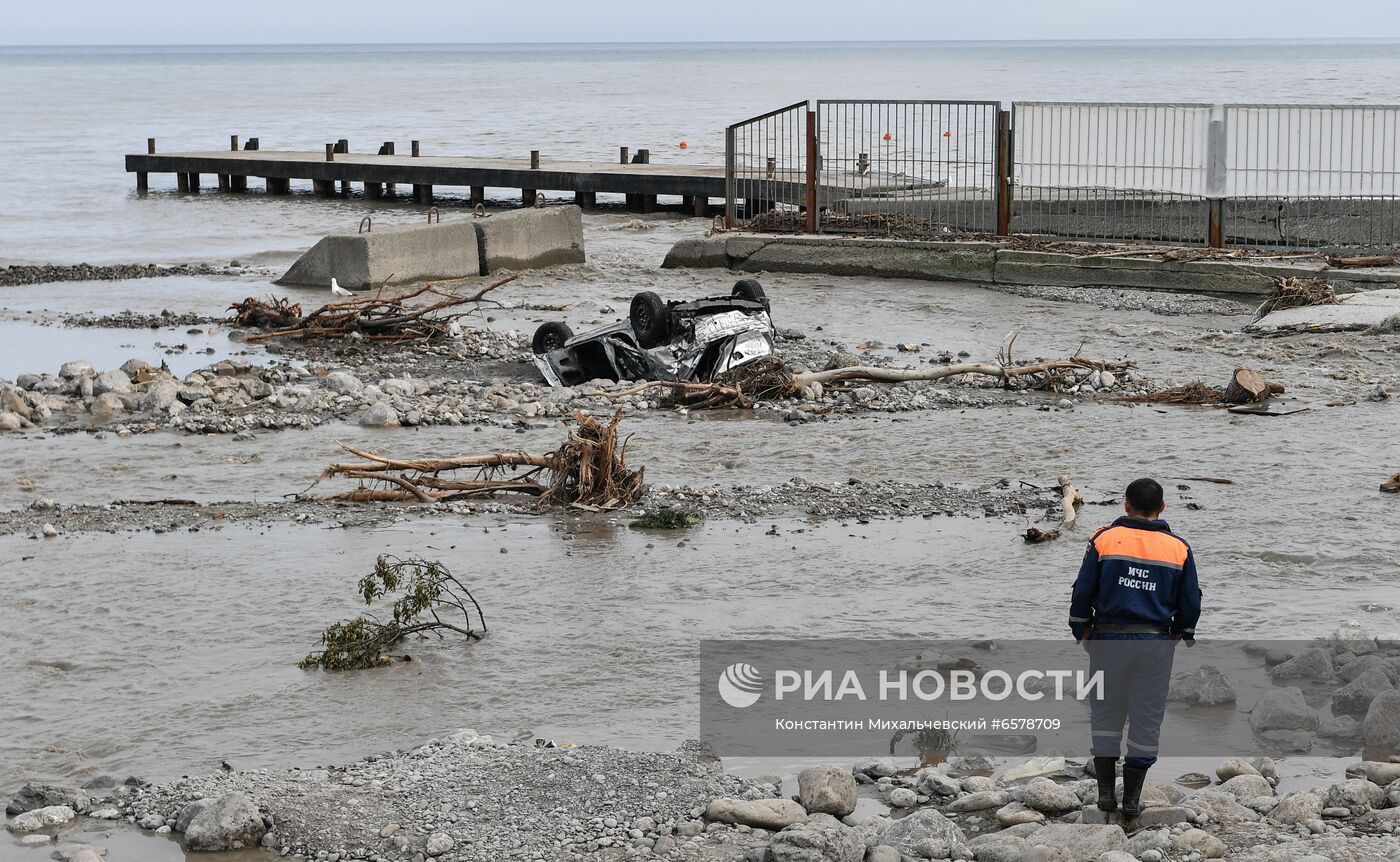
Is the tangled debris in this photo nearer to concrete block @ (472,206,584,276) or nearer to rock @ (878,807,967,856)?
rock @ (878,807,967,856)

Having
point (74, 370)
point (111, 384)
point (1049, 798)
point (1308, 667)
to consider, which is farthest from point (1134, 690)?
point (74, 370)

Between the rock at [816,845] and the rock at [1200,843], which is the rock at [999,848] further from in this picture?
the rock at [1200,843]

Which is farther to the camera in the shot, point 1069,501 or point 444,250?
point 444,250

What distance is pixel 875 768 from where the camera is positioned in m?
5.39

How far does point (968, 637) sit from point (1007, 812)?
2.05 metres

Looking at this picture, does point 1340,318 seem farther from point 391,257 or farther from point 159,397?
point 391,257

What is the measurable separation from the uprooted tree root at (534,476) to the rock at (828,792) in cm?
422

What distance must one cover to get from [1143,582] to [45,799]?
151 inches

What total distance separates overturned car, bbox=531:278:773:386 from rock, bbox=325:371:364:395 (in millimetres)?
1669

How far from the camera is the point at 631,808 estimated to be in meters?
5.04

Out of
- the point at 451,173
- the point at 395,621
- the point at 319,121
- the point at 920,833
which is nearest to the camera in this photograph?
the point at 920,833

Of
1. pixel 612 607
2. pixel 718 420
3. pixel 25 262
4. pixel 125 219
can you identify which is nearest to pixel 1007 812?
pixel 612 607

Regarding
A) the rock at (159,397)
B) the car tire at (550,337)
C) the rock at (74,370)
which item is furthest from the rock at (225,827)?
the rock at (74,370)

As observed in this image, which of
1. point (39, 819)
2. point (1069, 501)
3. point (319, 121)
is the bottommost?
point (39, 819)
